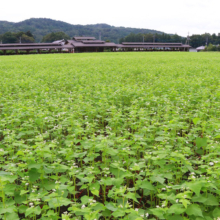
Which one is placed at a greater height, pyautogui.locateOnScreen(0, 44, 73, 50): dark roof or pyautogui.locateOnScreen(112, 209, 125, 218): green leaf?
pyautogui.locateOnScreen(0, 44, 73, 50): dark roof

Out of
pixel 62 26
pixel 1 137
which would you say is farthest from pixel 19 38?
pixel 1 137

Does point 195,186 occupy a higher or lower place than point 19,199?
higher

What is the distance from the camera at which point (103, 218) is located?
131 inches

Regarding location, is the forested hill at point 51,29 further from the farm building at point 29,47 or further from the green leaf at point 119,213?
the green leaf at point 119,213

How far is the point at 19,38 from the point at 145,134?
390 ft

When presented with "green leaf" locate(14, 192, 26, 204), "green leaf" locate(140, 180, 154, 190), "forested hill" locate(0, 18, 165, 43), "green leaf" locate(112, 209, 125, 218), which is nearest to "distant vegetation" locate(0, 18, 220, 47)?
"forested hill" locate(0, 18, 165, 43)

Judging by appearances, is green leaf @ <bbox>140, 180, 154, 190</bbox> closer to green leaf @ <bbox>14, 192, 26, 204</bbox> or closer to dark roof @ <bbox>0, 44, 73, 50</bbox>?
green leaf @ <bbox>14, 192, 26, 204</bbox>

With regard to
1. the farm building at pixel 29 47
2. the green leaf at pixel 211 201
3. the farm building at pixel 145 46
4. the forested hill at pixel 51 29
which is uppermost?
the forested hill at pixel 51 29

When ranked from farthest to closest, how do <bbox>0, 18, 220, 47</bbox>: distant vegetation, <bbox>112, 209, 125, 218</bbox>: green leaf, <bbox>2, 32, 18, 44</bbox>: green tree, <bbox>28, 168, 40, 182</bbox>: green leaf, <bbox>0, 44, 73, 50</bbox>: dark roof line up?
<bbox>0, 18, 220, 47</bbox>: distant vegetation, <bbox>2, 32, 18, 44</bbox>: green tree, <bbox>0, 44, 73, 50</bbox>: dark roof, <bbox>28, 168, 40, 182</bbox>: green leaf, <bbox>112, 209, 125, 218</bbox>: green leaf

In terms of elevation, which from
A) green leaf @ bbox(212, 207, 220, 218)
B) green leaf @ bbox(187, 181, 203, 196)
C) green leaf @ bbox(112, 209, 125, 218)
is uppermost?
green leaf @ bbox(187, 181, 203, 196)

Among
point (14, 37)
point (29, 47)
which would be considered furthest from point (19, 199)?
point (14, 37)

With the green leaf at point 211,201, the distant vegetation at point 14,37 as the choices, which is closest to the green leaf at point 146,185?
the green leaf at point 211,201

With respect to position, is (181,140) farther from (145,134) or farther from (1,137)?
(1,137)

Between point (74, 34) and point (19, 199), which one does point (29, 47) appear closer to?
point (19, 199)
